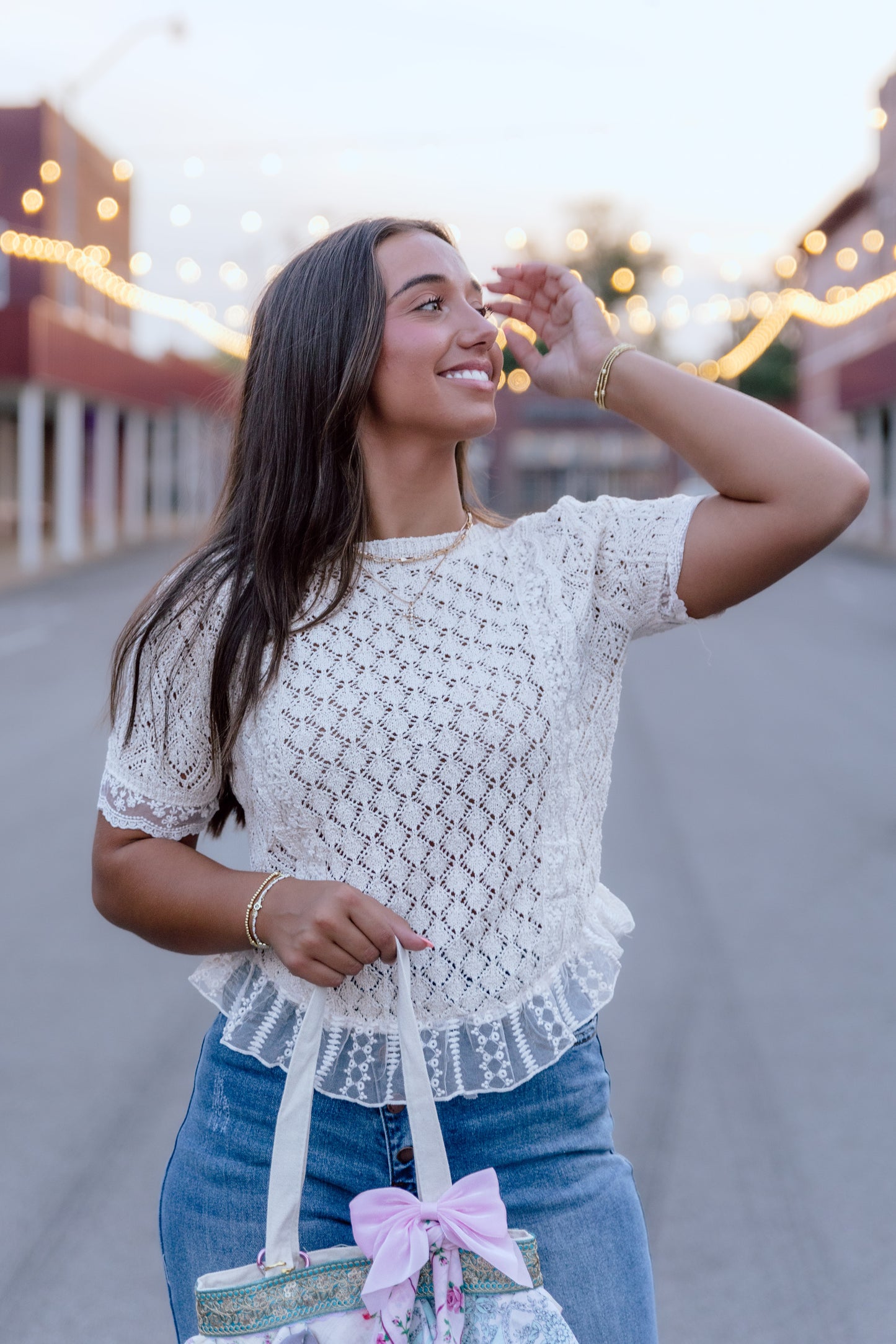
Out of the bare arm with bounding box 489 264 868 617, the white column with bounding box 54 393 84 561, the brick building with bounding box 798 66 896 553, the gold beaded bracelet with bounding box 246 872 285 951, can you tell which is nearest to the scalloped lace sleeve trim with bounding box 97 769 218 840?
the gold beaded bracelet with bounding box 246 872 285 951

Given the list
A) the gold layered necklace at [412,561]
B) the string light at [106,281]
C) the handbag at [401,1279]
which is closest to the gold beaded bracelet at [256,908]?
the handbag at [401,1279]

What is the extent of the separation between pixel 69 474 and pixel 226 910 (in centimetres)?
2554

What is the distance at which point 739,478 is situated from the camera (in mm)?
1901

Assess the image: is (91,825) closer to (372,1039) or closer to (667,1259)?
(667,1259)

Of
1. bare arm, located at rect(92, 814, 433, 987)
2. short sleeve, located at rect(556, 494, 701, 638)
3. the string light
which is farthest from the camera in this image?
the string light

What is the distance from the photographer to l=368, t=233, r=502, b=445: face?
201cm

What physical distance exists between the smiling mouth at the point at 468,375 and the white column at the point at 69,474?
25.2 metres

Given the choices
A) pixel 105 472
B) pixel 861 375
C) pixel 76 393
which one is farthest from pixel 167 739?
pixel 861 375

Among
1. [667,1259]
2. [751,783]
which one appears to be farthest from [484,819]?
[751,783]

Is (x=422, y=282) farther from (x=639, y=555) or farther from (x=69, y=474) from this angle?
(x=69, y=474)

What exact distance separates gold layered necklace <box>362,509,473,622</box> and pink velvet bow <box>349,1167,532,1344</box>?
0.74m

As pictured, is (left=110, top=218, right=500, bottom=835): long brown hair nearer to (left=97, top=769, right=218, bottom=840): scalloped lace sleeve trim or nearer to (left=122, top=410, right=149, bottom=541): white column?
(left=97, top=769, right=218, bottom=840): scalloped lace sleeve trim

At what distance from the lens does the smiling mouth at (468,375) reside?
2020mm

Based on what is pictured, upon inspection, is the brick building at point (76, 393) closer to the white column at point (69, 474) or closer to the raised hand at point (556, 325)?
the white column at point (69, 474)
